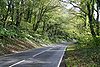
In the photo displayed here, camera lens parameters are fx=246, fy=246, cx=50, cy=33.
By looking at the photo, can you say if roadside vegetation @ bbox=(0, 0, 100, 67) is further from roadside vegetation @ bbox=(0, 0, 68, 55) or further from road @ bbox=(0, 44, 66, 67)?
road @ bbox=(0, 44, 66, 67)

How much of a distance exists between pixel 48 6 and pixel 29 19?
→ 6.28 meters

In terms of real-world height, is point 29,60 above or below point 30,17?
below

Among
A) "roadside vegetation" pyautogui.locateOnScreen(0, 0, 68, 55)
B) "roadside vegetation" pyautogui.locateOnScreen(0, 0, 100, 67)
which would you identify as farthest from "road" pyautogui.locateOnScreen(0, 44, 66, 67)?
"roadside vegetation" pyautogui.locateOnScreen(0, 0, 68, 55)

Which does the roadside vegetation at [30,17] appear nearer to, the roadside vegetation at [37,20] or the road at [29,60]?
the roadside vegetation at [37,20]

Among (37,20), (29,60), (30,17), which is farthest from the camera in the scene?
(37,20)

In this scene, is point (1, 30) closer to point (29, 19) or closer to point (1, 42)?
point (1, 42)

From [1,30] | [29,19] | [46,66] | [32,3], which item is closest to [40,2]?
[32,3]

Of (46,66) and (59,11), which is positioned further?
(59,11)

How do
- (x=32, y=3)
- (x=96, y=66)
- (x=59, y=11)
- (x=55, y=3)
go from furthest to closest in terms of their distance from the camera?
(x=59, y=11)
(x=55, y=3)
(x=32, y=3)
(x=96, y=66)

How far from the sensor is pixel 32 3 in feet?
189

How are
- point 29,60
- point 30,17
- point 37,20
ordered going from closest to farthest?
point 29,60 → point 30,17 → point 37,20

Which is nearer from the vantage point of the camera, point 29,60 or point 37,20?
point 29,60

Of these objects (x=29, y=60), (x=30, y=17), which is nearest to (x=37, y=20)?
(x=30, y=17)

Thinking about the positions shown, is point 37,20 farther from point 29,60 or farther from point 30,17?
point 29,60
